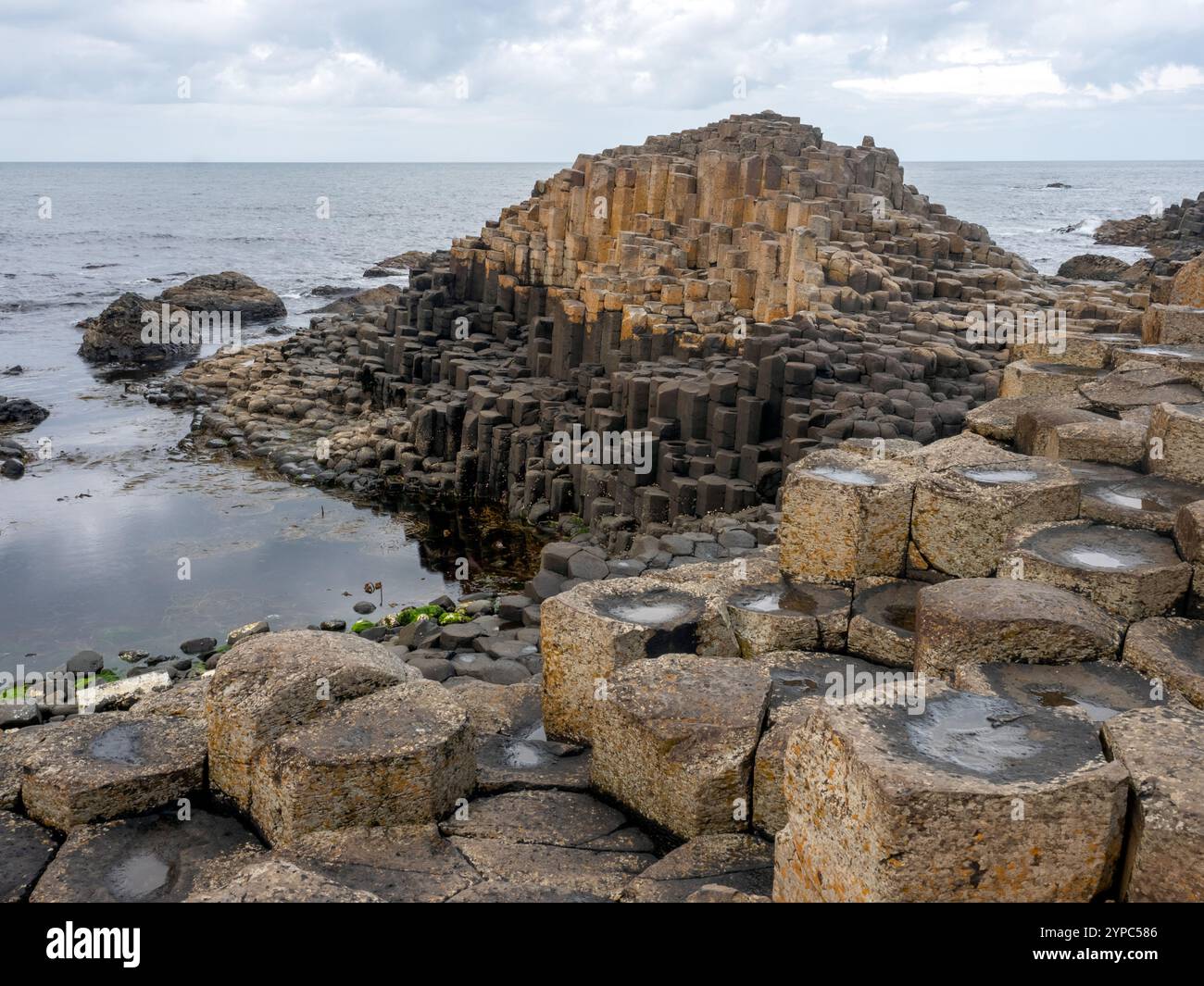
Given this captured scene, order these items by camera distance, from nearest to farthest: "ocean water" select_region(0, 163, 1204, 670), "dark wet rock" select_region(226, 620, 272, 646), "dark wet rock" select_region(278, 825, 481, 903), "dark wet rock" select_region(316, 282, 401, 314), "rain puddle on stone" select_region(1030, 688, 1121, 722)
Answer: "dark wet rock" select_region(278, 825, 481, 903) < "rain puddle on stone" select_region(1030, 688, 1121, 722) < "dark wet rock" select_region(226, 620, 272, 646) < "ocean water" select_region(0, 163, 1204, 670) < "dark wet rock" select_region(316, 282, 401, 314)

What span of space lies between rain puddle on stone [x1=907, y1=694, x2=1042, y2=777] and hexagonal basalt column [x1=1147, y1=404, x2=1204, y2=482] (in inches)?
148

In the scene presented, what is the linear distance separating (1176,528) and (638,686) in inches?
128

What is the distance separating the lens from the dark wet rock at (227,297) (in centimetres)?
4141

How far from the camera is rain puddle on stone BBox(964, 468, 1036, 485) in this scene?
6.73 m

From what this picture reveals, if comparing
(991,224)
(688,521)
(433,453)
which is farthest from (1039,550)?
(991,224)

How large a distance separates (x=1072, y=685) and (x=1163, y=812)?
5.06ft

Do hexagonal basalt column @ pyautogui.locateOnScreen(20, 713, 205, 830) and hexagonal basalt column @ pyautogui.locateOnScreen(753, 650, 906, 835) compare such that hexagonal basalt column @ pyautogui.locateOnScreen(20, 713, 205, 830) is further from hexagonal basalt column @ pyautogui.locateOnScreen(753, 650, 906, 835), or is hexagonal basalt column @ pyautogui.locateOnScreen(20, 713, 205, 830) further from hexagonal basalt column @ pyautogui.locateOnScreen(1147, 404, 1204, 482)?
hexagonal basalt column @ pyautogui.locateOnScreen(1147, 404, 1204, 482)

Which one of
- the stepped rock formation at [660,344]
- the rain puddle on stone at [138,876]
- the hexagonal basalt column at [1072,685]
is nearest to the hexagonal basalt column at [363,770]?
the rain puddle on stone at [138,876]

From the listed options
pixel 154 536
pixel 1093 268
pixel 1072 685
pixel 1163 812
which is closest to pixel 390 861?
pixel 1163 812

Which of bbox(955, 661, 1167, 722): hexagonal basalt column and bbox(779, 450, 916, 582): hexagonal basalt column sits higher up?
bbox(779, 450, 916, 582): hexagonal basalt column

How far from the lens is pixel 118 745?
218 inches

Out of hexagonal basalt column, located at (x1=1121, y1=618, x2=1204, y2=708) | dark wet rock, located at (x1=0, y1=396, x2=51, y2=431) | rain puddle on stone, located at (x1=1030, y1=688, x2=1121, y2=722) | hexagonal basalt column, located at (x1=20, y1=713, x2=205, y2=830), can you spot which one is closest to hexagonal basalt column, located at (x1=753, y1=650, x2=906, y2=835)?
rain puddle on stone, located at (x1=1030, y1=688, x2=1121, y2=722)

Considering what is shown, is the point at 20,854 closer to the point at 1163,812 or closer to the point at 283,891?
the point at 283,891
